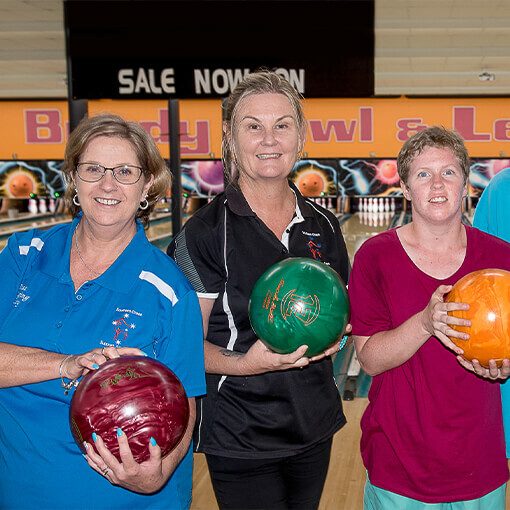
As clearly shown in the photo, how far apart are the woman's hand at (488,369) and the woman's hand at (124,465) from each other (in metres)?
0.57

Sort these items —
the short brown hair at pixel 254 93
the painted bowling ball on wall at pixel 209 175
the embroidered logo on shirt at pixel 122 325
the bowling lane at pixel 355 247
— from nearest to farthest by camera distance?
the embroidered logo on shirt at pixel 122 325
the short brown hair at pixel 254 93
the bowling lane at pixel 355 247
the painted bowling ball on wall at pixel 209 175

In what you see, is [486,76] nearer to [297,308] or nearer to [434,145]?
[434,145]

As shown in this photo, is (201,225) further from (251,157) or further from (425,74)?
(425,74)

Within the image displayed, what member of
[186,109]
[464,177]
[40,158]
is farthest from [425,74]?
[464,177]

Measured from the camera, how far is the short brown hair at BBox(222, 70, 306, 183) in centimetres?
143

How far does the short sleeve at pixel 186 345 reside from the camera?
1.25 meters

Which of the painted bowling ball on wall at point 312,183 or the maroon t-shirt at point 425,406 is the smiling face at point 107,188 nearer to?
the maroon t-shirt at point 425,406

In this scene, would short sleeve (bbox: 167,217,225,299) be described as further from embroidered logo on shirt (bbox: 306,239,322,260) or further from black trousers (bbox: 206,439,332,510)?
black trousers (bbox: 206,439,332,510)

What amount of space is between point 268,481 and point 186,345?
14.7 inches

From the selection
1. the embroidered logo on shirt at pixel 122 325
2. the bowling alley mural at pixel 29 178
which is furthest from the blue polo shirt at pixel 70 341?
the bowling alley mural at pixel 29 178

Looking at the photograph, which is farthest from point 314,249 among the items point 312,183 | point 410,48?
point 312,183

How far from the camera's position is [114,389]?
1.13m

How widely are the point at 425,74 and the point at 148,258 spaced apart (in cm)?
858

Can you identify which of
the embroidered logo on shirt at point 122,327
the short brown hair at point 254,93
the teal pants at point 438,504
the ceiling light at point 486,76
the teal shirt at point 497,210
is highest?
the ceiling light at point 486,76
